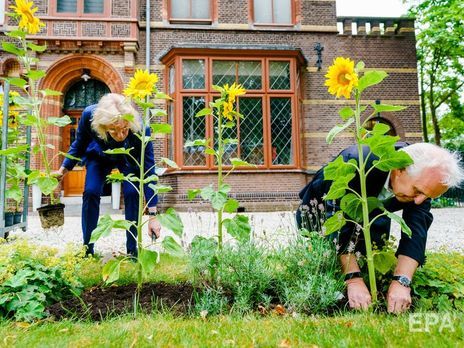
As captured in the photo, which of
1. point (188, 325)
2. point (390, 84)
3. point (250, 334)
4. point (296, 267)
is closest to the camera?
point (250, 334)

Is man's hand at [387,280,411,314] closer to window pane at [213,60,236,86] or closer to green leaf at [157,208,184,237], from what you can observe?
green leaf at [157,208,184,237]

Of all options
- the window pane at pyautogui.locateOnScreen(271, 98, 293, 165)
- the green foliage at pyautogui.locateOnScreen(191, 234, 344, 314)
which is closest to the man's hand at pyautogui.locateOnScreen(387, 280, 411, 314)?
the green foliage at pyautogui.locateOnScreen(191, 234, 344, 314)

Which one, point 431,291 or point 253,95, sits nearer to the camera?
point 431,291

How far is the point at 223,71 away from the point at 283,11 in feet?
9.74

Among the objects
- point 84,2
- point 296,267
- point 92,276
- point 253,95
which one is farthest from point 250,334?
point 84,2

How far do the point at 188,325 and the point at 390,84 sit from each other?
11.8 metres

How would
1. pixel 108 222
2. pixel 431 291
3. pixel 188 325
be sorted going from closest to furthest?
pixel 188 325 → pixel 108 222 → pixel 431 291

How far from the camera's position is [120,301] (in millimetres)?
2262

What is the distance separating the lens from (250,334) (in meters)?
1.72

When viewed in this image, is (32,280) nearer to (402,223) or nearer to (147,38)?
(402,223)

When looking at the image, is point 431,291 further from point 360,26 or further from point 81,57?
point 360,26

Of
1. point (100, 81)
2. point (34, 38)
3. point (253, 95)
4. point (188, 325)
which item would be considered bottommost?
point (188, 325)

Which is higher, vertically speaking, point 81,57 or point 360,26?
point 360,26

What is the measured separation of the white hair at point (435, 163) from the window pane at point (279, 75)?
8834mm
